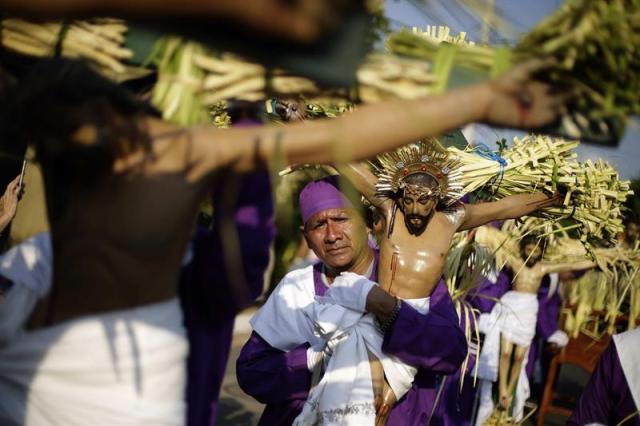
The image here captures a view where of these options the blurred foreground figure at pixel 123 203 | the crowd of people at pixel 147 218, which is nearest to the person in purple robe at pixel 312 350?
the crowd of people at pixel 147 218

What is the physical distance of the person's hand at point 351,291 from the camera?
3.12 m

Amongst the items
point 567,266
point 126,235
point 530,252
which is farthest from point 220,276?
point 567,266

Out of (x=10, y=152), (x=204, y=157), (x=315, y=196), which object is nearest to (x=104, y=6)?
(x=204, y=157)

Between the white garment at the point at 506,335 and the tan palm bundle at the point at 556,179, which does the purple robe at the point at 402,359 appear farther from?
the white garment at the point at 506,335

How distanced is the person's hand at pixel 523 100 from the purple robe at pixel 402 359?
171 cm

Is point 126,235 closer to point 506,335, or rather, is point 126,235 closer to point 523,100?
point 523,100

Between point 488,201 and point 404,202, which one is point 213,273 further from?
point 488,201

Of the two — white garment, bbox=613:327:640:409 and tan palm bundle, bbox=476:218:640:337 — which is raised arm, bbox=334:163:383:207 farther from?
tan palm bundle, bbox=476:218:640:337

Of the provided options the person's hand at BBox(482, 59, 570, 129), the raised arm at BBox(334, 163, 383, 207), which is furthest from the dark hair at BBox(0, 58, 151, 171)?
the raised arm at BBox(334, 163, 383, 207)

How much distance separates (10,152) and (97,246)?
1.38ft

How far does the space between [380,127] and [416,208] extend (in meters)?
1.99

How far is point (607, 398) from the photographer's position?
11.1ft

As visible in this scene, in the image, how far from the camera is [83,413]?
176 cm

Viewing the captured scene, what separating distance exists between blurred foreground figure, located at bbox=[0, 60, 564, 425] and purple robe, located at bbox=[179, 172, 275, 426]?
0.21 metres
